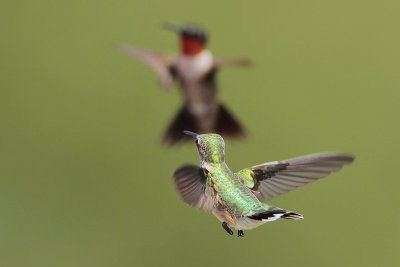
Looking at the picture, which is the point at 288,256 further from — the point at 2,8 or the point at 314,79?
the point at 2,8

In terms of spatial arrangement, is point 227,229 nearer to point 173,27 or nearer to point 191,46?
point 173,27

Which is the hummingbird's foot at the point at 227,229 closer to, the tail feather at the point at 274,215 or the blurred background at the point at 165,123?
the tail feather at the point at 274,215

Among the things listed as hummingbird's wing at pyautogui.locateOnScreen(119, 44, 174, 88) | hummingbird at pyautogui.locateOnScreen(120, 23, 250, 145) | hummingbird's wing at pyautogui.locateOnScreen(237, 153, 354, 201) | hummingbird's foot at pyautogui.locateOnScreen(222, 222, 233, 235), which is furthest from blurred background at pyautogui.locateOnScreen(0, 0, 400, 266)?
hummingbird's foot at pyautogui.locateOnScreen(222, 222, 233, 235)

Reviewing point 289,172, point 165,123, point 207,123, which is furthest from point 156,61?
point 165,123

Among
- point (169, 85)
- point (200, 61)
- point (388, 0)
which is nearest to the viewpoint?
point (169, 85)

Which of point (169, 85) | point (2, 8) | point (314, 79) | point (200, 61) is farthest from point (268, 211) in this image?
point (2, 8)

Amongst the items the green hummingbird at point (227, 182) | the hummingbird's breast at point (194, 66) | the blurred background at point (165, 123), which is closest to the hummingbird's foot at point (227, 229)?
the green hummingbird at point (227, 182)

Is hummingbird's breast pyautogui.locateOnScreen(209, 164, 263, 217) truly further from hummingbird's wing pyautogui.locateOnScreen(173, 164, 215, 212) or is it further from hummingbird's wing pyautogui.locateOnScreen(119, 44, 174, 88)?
hummingbird's wing pyautogui.locateOnScreen(119, 44, 174, 88)
